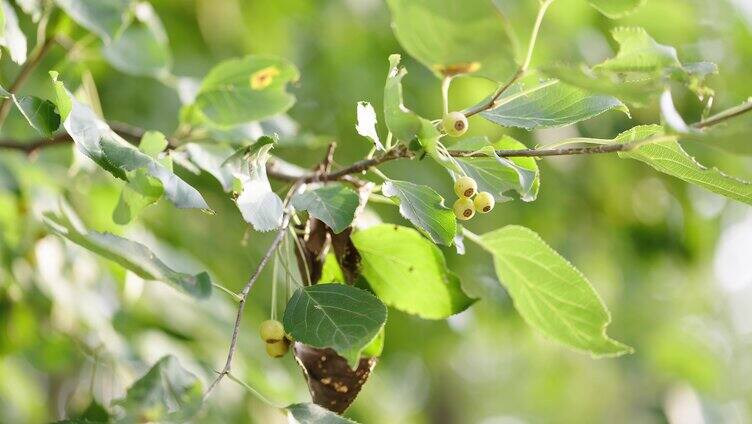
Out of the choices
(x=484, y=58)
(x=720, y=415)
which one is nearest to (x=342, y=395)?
(x=484, y=58)

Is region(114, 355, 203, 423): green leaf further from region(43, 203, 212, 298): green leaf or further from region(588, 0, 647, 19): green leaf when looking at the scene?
region(588, 0, 647, 19): green leaf

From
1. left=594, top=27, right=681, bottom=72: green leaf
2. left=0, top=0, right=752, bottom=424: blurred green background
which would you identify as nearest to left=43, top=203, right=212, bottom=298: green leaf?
left=594, top=27, right=681, bottom=72: green leaf

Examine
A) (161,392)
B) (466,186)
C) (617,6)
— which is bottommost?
(161,392)

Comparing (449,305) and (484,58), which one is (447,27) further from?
(449,305)

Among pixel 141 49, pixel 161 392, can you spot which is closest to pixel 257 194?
pixel 161 392

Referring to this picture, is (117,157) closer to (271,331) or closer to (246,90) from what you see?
(271,331)

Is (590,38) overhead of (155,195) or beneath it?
beneath
